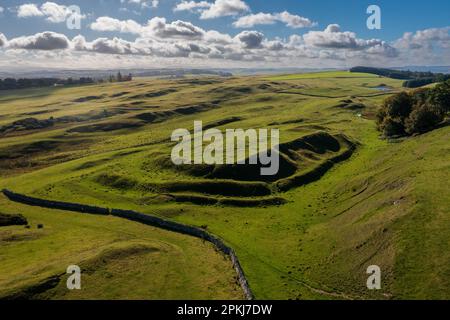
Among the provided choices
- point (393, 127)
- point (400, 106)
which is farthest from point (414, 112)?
point (393, 127)

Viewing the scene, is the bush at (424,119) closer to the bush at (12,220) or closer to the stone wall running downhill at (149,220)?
the stone wall running downhill at (149,220)

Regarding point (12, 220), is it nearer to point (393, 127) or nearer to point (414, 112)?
point (414, 112)

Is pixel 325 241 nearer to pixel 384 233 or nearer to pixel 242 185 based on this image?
pixel 384 233

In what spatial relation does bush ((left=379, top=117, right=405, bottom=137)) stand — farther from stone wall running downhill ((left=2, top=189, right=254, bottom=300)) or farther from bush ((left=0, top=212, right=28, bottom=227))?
bush ((left=0, top=212, right=28, bottom=227))

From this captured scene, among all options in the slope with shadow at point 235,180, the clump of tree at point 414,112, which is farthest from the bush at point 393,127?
the slope with shadow at point 235,180
